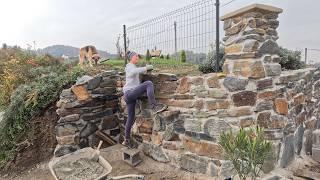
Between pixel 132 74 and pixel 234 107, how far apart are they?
1961mm

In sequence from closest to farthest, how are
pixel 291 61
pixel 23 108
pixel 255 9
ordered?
pixel 255 9, pixel 23 108, pixel 291 61

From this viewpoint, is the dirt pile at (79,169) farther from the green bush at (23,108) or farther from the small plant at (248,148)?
the green bush at (23,108)

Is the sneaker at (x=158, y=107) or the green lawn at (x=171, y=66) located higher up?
the green lawn at (x=171, y=66)

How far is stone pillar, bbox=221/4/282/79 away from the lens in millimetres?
4180

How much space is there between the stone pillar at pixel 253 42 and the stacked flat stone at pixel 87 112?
333 cm

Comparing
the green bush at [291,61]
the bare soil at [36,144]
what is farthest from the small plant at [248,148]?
the bare soil at [36,144]

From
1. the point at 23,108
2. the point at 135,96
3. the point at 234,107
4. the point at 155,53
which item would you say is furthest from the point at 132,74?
the point at 155,53

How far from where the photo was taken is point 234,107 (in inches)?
173

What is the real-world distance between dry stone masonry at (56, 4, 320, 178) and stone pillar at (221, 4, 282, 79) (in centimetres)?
1

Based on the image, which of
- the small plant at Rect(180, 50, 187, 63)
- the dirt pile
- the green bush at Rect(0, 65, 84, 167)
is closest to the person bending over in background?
the dirt pile

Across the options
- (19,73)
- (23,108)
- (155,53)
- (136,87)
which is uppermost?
(155,53)

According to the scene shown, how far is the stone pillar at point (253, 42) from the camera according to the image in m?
4.18

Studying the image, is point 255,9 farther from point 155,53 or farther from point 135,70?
point 155,53

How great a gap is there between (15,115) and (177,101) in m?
3.71
